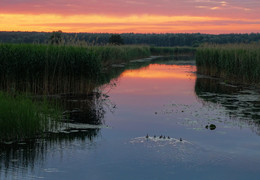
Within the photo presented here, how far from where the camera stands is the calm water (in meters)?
7.54

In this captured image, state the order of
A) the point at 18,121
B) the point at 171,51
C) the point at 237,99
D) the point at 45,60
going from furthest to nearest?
the point at 171,51 < the point at 45,60 < the point at 237,99 < the point at 18,121

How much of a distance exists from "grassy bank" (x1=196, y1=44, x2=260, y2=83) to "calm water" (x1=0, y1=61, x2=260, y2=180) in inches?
245

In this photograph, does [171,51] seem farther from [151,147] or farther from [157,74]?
[151,147]

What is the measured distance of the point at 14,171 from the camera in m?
7.41

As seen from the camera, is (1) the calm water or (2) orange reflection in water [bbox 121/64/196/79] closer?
(1) the calm water

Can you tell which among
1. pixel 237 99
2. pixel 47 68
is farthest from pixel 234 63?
pixel 47 68

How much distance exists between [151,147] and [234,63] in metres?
16.0

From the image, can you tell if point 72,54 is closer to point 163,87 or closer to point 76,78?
point 76,78

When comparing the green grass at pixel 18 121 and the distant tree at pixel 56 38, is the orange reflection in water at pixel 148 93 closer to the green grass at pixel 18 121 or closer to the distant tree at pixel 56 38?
the distant tree at pixel 56 38

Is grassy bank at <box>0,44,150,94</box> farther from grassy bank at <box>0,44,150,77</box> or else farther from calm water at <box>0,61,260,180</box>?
calm water at <box>0,61,260,180</box>

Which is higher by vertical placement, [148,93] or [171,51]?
[171,51]

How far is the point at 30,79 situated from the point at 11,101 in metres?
6.87

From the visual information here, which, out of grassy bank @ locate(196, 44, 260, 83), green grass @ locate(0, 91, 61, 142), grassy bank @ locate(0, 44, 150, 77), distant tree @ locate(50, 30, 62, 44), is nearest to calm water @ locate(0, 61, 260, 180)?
green grass @ locate(0, 91, 61, 142)

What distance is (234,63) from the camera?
23594 millimetres
